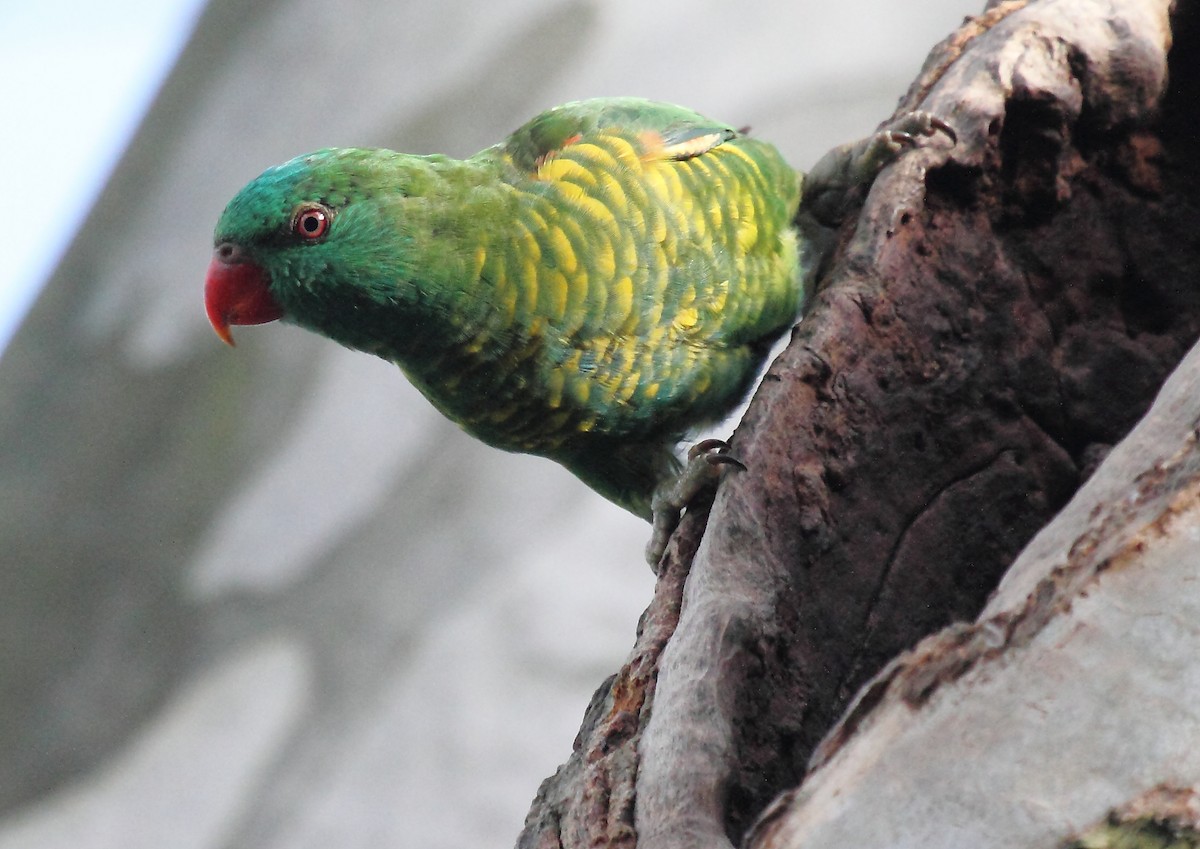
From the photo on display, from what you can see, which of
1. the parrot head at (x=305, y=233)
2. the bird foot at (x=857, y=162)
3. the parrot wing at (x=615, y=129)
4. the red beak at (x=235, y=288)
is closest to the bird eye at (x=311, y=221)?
the parrot head at (x=305, y=233)

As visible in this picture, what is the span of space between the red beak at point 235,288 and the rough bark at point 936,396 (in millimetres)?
789

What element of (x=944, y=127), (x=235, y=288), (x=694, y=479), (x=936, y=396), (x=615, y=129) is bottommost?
(x=694, y=479)

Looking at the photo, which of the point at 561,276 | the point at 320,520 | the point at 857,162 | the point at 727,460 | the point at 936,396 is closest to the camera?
the point at 727,460

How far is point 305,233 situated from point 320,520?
5.08 ft

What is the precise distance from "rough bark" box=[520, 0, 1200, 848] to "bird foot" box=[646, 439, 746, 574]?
0.05 m

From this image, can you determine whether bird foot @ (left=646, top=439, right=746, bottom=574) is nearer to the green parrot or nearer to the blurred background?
the green parrot

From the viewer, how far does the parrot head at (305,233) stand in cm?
166

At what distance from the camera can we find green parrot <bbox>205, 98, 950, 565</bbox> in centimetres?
168

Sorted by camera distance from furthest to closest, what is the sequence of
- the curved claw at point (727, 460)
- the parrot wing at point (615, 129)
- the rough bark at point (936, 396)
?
the parrot wing at point (615, 129) → the curved claw at point (727, 460) → the rough bark at point (936, 396)

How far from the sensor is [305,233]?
5.47 ft

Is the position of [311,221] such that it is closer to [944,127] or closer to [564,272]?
[564,272]

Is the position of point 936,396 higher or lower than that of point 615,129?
lower

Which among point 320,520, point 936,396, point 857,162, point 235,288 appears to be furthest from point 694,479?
point 320,520

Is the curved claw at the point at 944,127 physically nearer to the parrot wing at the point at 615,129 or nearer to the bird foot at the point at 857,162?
the bird foot at the point at 857,162
